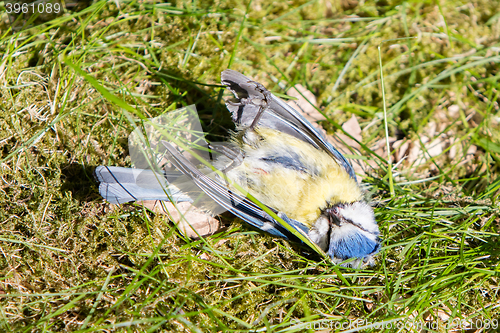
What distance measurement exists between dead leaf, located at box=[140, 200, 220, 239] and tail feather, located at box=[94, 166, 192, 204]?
0.25m

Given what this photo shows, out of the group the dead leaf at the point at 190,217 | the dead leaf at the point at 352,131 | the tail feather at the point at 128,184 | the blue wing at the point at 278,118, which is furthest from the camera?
the dead leaf at the point at 352,131

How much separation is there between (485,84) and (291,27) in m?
2.25

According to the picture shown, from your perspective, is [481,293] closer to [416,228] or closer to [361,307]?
[416,228]

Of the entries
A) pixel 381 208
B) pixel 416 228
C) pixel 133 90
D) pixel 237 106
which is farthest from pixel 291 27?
pixel 416 228

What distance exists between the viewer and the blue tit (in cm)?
222

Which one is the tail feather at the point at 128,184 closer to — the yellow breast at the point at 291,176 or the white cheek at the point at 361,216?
the yellow breast at the point at 291,176

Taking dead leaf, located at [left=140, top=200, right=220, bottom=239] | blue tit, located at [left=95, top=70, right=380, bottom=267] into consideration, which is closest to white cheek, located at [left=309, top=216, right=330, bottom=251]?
blue tit, located at [left=95, top=70, right=380, bottom=267]

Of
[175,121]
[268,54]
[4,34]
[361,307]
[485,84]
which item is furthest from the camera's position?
[485,84]

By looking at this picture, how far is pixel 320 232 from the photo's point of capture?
7.49 feet

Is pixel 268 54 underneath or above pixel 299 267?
above

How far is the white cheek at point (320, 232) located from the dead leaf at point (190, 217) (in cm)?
81

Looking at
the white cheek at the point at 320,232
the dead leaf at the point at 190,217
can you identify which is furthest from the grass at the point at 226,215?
the white cheek at the point at 320,232

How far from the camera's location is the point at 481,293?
2.60 m

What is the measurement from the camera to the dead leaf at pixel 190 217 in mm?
2576
